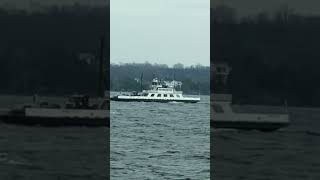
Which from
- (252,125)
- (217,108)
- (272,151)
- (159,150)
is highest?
(217,108)

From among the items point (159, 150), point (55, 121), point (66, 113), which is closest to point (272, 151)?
point (159, 150)

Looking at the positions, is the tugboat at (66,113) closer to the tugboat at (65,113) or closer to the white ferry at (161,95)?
the tugboat at (65,113)

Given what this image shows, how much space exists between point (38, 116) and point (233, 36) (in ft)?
22.5

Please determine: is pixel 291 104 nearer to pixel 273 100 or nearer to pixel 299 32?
pixel 273 100

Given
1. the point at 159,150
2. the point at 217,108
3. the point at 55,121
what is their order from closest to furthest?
the point at 159,150 < the point at 217,108 < the point at 55,121

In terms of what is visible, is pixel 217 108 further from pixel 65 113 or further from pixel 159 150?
pixel 65 113

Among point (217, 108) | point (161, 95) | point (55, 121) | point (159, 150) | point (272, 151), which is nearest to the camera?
point (272, 151)

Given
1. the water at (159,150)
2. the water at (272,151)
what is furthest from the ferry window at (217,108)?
the water at (159,150)

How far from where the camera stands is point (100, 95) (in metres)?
17.5

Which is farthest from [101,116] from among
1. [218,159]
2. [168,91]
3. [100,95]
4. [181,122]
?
[168,91]

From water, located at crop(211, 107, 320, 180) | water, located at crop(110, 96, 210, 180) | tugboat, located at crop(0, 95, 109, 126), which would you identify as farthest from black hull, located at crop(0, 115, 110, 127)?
water, located at crop(211, 107, 320, 180)

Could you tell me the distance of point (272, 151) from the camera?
14391 millimetres

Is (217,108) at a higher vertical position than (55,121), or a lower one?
higher

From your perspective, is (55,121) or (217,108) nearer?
(217,108)
